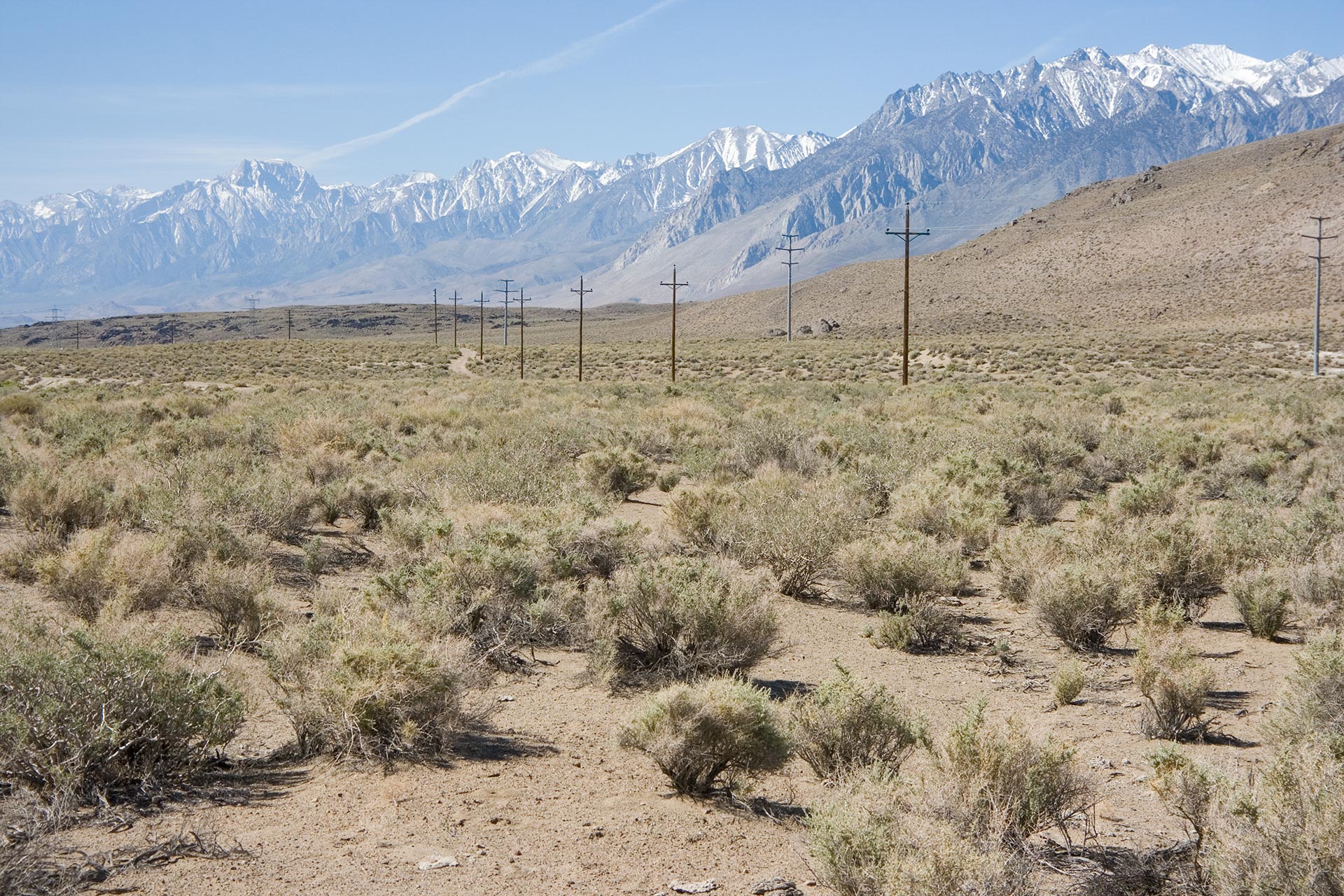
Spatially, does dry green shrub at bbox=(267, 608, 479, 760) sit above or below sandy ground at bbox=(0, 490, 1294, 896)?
above

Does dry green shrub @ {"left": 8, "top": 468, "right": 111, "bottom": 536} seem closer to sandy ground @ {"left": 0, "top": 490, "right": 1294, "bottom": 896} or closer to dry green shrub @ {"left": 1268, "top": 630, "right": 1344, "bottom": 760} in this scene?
sandy ground @ {"left": 0, "top": 490, "right": 1294, "bottom": 896}

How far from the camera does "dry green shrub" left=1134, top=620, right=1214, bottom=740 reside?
6.83 metres

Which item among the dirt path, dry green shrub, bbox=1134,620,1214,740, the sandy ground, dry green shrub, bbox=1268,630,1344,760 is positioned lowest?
the sandy ground

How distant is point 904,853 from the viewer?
165 inches

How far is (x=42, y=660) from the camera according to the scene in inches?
217

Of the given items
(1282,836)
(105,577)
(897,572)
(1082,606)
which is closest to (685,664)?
(897,572)

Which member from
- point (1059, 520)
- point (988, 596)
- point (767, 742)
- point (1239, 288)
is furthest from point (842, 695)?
point (1239, 288)

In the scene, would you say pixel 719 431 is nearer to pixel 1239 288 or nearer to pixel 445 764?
pixel 445 764

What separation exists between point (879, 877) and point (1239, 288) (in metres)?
94.6

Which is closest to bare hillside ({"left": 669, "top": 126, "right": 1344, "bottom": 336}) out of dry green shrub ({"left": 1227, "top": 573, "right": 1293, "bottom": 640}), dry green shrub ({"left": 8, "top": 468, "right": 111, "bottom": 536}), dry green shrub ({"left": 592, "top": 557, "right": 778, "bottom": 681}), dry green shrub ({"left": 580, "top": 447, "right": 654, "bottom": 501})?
dry green shrub ({"left": 580, "top": 447, "right": 654, "bottom": 501})

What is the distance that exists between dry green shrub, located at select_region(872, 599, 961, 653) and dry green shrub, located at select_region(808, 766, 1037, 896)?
4.30 meters

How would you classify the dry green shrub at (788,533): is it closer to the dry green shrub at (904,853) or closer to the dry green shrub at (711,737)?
the dry green shrub at (711,737)

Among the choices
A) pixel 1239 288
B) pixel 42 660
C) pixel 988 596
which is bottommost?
pixel 988 596

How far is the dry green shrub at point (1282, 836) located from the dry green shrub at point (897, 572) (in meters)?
5.33
